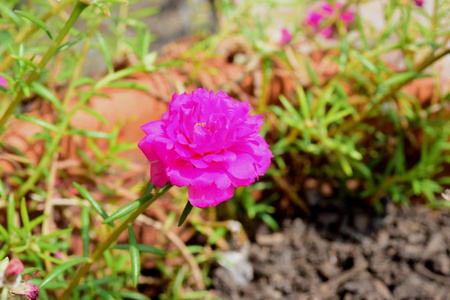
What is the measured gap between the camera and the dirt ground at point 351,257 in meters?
1.21

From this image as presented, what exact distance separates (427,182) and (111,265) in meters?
0.89

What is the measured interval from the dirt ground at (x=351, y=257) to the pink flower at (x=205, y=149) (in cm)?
77

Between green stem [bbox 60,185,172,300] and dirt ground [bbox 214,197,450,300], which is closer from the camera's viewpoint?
green stem [bbox 60,185,172,300]

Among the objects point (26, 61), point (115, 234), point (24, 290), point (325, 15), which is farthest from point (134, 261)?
point (325, 15)

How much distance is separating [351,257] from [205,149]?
899 mm

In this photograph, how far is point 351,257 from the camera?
4.22 feet

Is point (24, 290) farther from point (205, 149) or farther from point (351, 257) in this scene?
point (351, 257)

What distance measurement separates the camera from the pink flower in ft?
1.74

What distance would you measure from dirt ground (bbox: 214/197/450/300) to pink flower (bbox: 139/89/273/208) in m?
0.77

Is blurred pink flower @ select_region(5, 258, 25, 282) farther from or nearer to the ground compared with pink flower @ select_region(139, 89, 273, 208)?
nearer to the ground

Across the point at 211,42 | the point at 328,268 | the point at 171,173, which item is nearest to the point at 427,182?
the point at 328,268

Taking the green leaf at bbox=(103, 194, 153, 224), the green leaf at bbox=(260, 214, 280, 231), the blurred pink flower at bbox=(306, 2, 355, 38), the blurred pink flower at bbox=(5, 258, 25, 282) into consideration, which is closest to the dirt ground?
the green leaf at bbox=(260, 214, 280, 231)

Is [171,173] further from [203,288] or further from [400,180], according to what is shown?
[400,180]

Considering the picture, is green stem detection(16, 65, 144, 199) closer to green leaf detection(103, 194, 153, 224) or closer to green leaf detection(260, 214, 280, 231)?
green leaf detection(103, 194, 153, 224)
